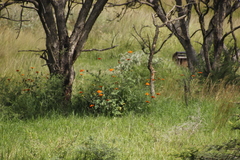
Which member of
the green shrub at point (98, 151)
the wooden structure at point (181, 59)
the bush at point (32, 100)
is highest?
the wooden structure at point (181, 59)

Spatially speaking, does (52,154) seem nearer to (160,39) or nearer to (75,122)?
(75,122)

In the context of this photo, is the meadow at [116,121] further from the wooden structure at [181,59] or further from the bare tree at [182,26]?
the wooden structure at [181,59]

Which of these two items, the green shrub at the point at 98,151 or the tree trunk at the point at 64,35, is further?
the tree trunk at the point at 64,35

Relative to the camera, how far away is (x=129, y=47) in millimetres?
10250

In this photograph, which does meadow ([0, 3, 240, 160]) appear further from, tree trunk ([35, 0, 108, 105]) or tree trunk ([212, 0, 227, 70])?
tree trunk ([212, 0, 227, 70])

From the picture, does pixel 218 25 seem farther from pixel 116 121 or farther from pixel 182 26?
pixel 116 121

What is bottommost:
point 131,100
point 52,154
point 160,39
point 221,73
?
point 52,154

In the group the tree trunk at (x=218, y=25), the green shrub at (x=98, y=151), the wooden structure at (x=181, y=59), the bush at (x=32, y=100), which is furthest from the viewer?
the wooden structure at (x=181, y=59)

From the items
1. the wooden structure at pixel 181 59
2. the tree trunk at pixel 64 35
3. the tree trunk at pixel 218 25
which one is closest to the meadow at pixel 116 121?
the tree trunk at pixel 64 35

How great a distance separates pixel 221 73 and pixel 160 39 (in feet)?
16.1

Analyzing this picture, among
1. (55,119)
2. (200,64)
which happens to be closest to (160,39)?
(200,64)

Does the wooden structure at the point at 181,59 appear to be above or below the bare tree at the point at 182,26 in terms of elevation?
below

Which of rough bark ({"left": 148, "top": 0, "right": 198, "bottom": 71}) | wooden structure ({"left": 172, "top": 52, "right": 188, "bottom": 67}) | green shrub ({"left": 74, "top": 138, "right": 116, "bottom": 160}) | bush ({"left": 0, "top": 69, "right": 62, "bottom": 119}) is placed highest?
rough bark ({"left": 148, "top": 0, "right": 198, "bottom": 71})

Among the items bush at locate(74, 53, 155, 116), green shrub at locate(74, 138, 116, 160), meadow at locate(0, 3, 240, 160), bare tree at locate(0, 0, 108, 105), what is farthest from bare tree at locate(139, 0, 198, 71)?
green shrub at locate(74, 138, 116, 160)
